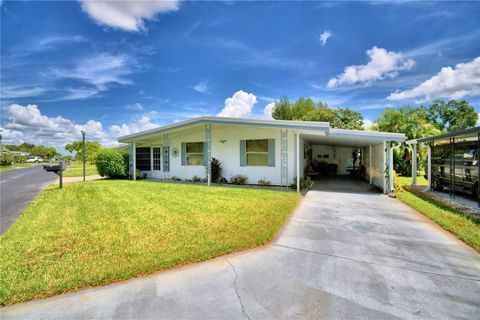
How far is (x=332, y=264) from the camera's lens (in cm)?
337

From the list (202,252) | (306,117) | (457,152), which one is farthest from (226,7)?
(306,117)

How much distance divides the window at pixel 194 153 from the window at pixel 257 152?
3.05 metres

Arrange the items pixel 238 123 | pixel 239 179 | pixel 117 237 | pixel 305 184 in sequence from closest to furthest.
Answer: pixel 117 237, pixel 238 123, pixel 305 184, pixel 239 179

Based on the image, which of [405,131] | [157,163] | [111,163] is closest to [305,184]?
[157,163]

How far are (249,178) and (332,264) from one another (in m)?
8.35

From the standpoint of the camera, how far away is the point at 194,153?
1329cm

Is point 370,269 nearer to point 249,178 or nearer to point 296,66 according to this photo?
point 249,178

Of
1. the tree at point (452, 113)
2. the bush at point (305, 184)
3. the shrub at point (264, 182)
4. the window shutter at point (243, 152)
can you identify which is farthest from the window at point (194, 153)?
the tree at point (452, 113)

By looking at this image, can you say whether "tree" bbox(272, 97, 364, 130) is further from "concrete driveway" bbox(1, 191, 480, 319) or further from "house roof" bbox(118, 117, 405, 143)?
"concrete driveway" bbox(1, 191, 480, 319)

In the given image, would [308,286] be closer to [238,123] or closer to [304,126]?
[304,126]

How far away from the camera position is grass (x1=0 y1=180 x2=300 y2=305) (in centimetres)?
301

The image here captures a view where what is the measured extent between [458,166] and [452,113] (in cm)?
3854

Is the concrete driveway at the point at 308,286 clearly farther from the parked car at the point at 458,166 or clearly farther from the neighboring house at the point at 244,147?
the neighboring house at the point at 244,147

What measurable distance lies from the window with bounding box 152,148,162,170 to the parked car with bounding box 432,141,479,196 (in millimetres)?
14730
